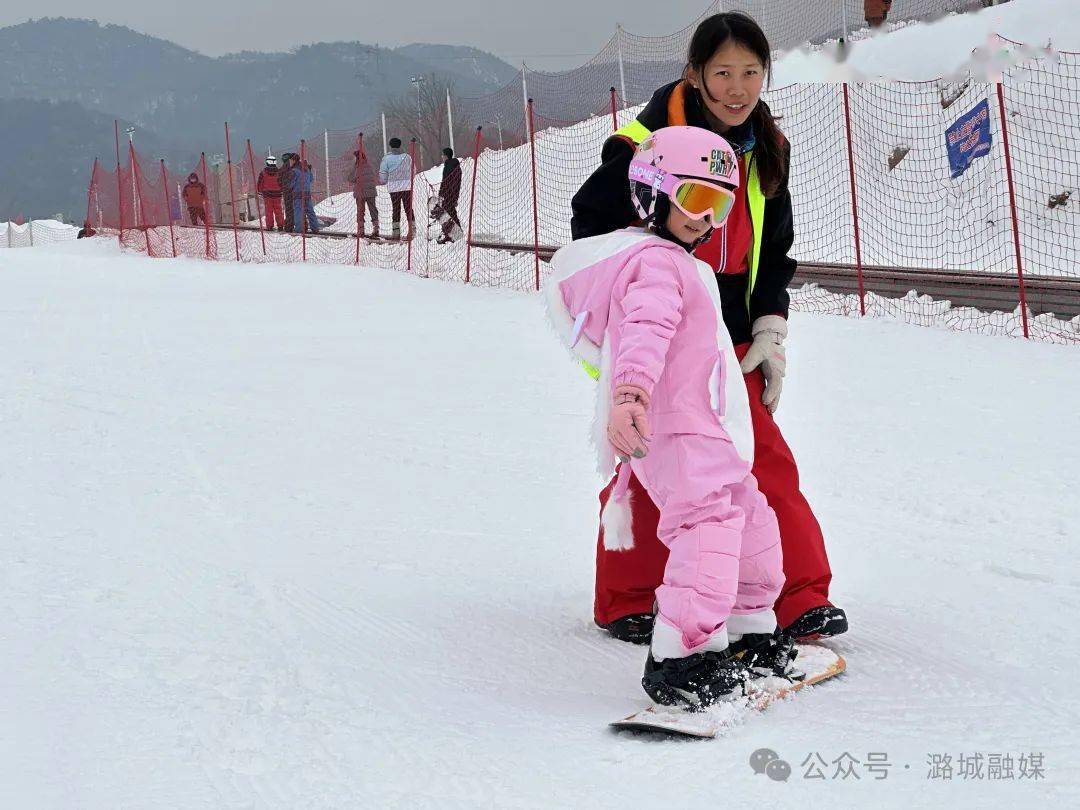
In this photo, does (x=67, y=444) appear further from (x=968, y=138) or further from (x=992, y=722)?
(x=968, y=138)

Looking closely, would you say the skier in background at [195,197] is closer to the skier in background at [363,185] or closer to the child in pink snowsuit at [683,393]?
the skier in background at [363,185]

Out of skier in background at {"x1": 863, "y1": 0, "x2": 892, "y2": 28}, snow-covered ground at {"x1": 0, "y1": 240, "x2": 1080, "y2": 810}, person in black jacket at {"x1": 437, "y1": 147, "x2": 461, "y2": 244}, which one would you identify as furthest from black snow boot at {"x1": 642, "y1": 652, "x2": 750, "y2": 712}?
skier in background at {"x1": 863, "y1": 0, "x2": 892, "y2": 28}

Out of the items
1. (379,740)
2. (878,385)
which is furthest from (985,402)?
(379,740)

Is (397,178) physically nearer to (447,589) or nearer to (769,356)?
(447,589)

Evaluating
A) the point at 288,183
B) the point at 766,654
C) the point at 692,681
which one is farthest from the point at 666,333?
the point at 288,183

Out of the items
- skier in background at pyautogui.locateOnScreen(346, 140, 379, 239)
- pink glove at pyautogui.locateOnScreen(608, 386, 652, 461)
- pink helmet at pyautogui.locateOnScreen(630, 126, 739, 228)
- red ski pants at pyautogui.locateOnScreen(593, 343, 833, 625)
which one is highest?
skier in background at pyautogui.locateOnScreen(346, 140, 379, 239)

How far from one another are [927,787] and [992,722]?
0.39 meters

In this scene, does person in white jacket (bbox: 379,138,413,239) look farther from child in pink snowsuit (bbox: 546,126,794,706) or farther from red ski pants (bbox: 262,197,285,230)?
child in pink snowsuit (bbox: 546,126,794,706)

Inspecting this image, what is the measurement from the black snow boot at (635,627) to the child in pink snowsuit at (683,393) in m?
0.45

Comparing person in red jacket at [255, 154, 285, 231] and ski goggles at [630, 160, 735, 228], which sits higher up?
person in red jacket at [255, 154, 285, 231]

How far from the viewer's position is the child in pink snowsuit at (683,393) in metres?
2.52

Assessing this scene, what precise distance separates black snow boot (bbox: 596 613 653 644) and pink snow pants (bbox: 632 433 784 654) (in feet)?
1.62

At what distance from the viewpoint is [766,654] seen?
2.80 metres

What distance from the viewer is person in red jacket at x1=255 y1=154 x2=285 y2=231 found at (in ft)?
67.6
